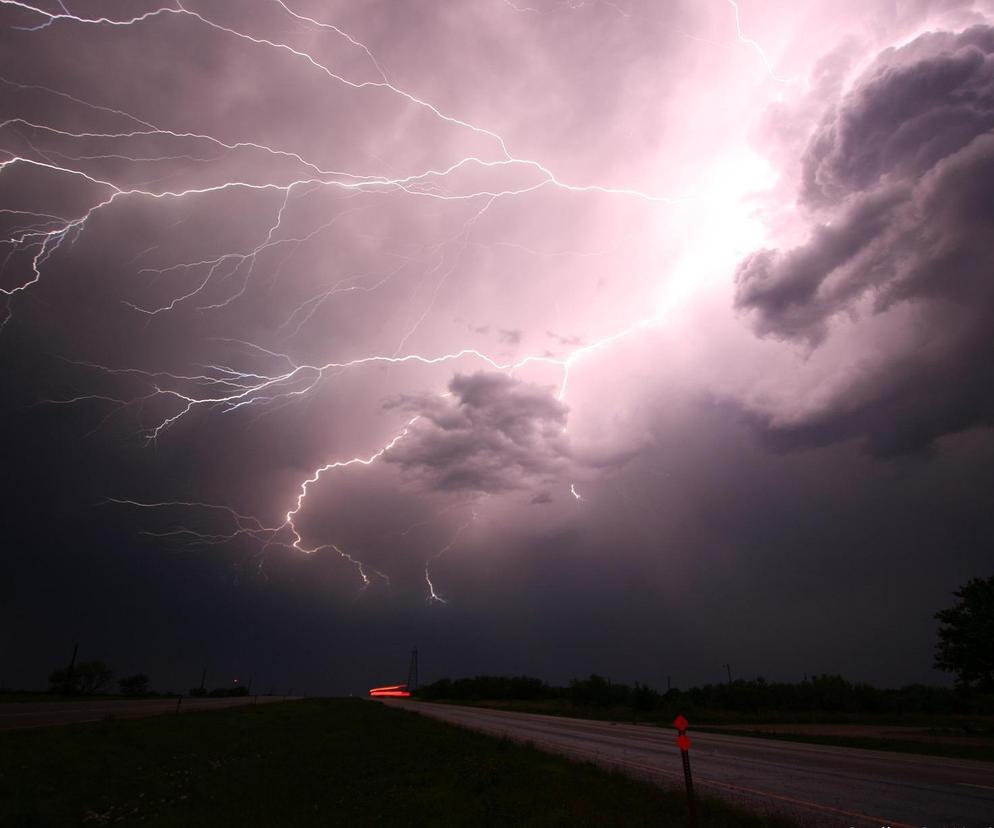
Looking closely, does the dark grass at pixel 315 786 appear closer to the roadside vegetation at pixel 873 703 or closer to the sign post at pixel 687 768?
the sign post at pixel 687 768

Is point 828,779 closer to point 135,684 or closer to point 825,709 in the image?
point 825,709

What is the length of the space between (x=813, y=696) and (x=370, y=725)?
37.0 metres

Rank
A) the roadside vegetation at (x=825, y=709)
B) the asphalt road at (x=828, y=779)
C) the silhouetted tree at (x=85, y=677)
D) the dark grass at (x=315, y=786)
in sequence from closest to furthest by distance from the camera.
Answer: the asphalt road at (x=828, y=779) < the dark grass at (x=315, y=786) < the roadside vegetation at (x=825, y=709) < the silhouetted tree at (x=85, y=677)

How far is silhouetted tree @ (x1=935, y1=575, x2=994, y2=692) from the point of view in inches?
1126

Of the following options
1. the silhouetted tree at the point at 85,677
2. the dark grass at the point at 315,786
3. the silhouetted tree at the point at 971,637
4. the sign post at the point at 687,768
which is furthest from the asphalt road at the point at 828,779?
the silhouetted tree at the point at 85,677

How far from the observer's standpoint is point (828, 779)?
11.8 meters

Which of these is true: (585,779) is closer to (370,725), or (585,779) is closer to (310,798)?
(310,798)

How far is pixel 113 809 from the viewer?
10961mm

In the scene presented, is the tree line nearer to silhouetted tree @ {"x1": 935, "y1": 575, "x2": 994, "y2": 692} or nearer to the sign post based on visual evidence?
silhouetted tree @ {"x1": 935, "y1": 575, "x2": 994, "y2": 692}

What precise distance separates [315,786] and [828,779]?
1015 centimetres

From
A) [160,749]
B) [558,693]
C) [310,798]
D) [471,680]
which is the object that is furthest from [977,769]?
[471,680]

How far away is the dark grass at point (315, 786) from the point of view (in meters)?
8.88

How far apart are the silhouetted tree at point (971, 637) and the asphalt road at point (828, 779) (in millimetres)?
15155

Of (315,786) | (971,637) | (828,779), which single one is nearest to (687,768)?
(828,779)
